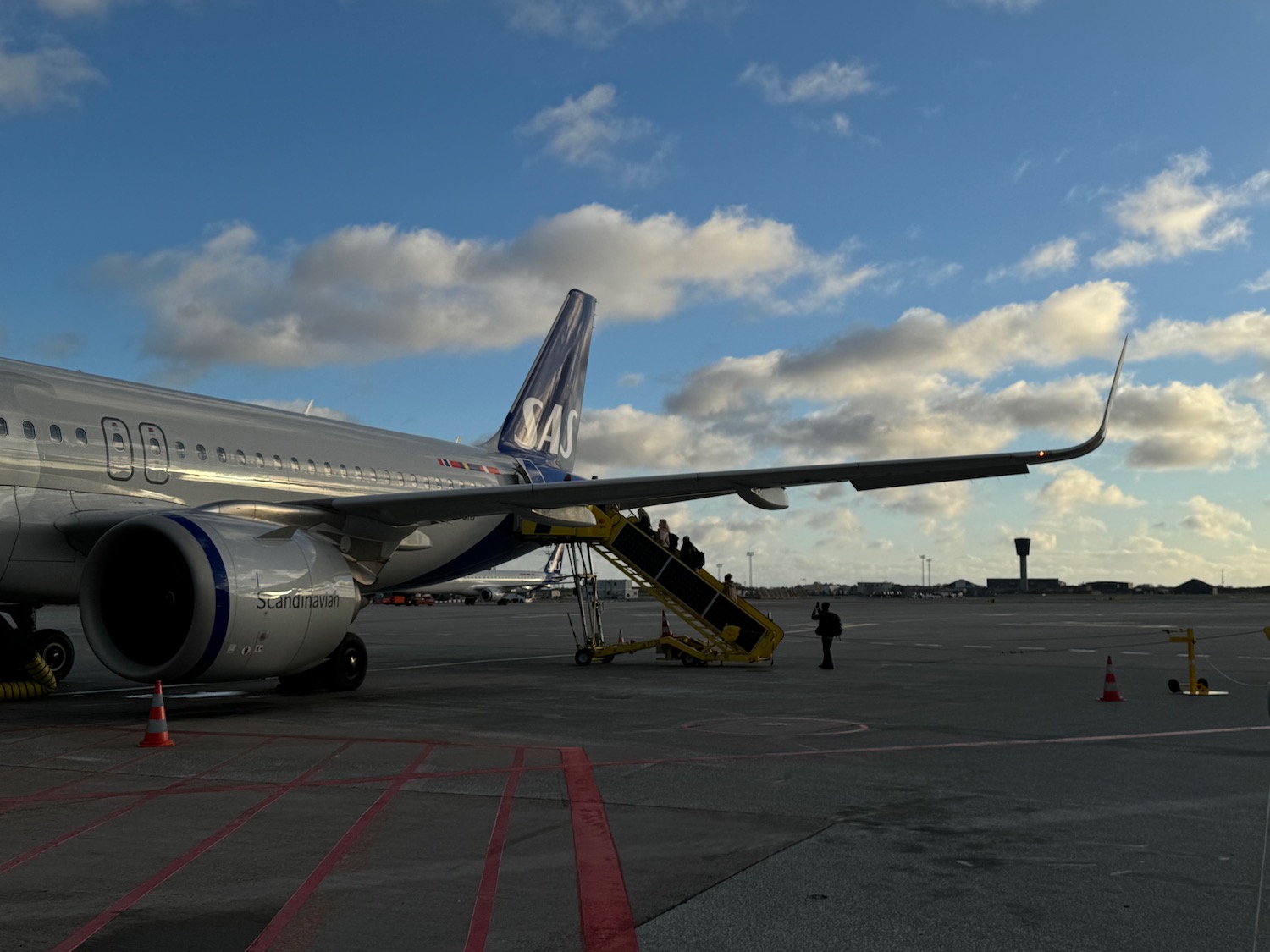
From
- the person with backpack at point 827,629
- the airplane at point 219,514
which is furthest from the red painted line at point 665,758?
the person with backpack at point 827,629

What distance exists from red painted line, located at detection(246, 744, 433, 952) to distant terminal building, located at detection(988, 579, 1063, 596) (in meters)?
168

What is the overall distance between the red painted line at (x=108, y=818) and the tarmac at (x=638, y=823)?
0.12 feet

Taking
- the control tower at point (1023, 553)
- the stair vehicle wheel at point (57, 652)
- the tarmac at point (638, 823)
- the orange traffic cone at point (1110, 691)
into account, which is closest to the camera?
the tarmac at point (638, 823)

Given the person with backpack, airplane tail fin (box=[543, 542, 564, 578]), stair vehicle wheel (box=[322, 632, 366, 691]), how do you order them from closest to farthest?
stair vehicle wheel (box=[322, 632, 366, 691]) → the person with backpack → airplane tail fin (box=[543, 542, 564, 578])

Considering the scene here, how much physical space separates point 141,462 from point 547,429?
40.7 ft

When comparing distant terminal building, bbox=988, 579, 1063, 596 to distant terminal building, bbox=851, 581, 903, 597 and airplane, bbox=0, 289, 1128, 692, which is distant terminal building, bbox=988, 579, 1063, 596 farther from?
airplane, bbox=0, 289, 1128, 692

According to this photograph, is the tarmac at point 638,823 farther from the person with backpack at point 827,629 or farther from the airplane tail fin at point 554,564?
the airplane tail fin at point 554,564

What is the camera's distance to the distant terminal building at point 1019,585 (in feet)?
561

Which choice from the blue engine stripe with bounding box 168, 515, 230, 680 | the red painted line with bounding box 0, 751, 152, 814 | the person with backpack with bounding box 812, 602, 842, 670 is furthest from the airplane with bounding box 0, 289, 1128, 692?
the person with backpack with bounding box 812, 602, 842, 670

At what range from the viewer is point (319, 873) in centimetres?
559

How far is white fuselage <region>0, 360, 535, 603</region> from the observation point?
41.7 feet

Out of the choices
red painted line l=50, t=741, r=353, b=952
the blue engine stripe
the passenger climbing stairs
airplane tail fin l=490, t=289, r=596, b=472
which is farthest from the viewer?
airplane tail fin l=490, t=289, r=596, b=472

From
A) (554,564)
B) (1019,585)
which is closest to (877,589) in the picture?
(1019,585)

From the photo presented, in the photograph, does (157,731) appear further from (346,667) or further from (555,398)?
(555,398)
